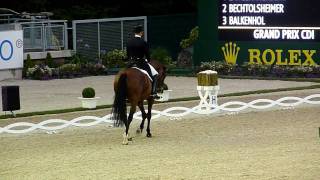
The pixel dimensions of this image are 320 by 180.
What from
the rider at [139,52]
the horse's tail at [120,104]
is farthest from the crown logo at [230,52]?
the horse's tail at [120,104]

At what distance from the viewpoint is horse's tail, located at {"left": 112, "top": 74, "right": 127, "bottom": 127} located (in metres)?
17.9

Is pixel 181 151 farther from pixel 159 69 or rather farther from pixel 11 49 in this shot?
pixel 11 49

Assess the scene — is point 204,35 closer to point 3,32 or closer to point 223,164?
point 3,32

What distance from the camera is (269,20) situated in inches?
1409

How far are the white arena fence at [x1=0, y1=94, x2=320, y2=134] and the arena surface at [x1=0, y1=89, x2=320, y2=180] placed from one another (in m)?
0.16

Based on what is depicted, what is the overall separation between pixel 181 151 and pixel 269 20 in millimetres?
20090

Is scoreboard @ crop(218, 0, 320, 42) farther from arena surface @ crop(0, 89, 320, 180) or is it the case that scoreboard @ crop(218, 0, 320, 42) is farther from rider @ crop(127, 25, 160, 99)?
rider @ crop(127, 25, 160, 99)

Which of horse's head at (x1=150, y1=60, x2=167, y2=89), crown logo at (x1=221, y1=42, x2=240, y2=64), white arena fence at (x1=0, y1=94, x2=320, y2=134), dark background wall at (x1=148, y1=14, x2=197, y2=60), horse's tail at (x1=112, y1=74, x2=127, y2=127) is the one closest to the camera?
horse's tail at (x1=112, y1=74, x2=127, y2=127)

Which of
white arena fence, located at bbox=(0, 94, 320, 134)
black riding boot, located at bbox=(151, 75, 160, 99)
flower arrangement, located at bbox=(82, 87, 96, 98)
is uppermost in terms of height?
black riding boot, located at bbox=(151, 75, 160, 99)

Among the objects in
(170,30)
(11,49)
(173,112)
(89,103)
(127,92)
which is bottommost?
(173,112)

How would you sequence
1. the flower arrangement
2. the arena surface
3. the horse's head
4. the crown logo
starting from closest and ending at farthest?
the arena surface → the horse's head → the flower arrangement → the crown logo

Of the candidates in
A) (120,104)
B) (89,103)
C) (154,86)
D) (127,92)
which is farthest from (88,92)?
(120,104)

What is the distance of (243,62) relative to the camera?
3788 cm

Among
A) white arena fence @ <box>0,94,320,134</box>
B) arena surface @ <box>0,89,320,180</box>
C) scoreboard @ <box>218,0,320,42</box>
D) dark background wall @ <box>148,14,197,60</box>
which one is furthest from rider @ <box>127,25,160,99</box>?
dark background wall @ <box>148,14,197,60</box>
